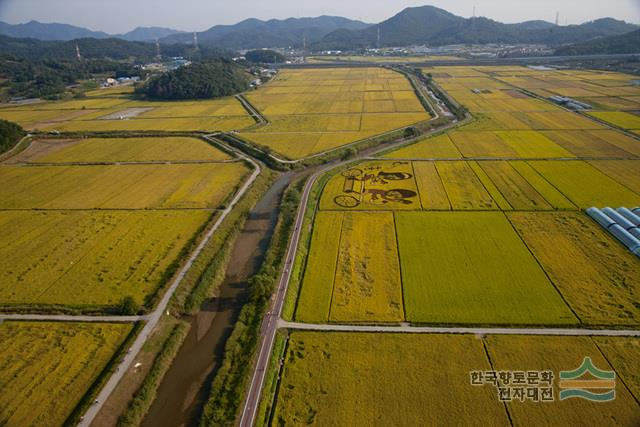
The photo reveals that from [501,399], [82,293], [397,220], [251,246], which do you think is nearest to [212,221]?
[251,246]

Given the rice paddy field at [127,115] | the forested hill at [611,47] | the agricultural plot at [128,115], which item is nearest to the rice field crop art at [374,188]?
the agricultural plot at [128,115]

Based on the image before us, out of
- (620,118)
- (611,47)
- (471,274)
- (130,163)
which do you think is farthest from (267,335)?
(611,47)

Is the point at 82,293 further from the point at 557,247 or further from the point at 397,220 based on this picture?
the point at 557,247

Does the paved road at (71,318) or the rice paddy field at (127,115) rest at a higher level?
the rice paddy field at (127,115)

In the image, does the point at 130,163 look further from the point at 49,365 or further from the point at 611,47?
the point at 611,47

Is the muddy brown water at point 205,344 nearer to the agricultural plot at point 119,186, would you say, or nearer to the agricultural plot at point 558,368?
the agricultural plot at point 119,186

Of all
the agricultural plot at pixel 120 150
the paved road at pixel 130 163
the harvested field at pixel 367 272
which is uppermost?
the agricultural plot at pixel 120 150
